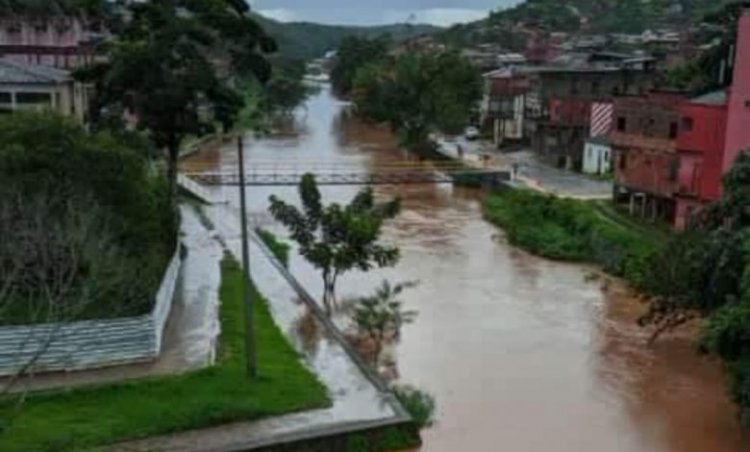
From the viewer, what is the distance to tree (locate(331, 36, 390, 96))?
109700 millimetres

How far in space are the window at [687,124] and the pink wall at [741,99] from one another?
2.85m

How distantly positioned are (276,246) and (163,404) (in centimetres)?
1653

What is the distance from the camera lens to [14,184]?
19.0 m

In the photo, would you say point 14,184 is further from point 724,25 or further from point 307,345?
point 724,25

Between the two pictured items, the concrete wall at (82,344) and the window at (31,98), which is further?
the window at (31,98)

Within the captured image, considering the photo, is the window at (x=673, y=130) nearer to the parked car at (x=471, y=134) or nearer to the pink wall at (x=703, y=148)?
the pink wall at (x=703, y=148)

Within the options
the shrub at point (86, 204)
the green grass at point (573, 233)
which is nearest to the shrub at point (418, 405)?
the shrub at point (86, 204)

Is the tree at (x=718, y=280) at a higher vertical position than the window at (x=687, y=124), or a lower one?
lower

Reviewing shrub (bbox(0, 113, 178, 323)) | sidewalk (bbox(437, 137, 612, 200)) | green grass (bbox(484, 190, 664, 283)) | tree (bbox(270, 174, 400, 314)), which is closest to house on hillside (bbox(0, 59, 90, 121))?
tree (bbox(270, 174, 400, 314))

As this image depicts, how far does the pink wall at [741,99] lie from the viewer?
30.2m

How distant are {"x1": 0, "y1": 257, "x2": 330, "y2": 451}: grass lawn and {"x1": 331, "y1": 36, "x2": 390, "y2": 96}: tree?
88263 millimetres

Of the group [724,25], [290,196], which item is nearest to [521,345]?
[290,196]

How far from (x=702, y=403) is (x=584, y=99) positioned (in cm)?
3834

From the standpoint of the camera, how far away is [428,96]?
60.5 meters
